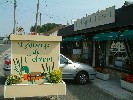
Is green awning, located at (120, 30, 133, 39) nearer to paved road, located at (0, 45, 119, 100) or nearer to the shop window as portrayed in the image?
the shop window

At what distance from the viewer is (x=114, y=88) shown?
41.3 feet

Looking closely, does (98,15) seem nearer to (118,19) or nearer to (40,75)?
(118,19)

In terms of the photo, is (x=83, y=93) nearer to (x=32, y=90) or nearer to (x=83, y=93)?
(x=83, y=93)

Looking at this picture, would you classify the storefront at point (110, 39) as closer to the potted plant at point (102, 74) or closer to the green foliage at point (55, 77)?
the potted plant at point (102, 74)

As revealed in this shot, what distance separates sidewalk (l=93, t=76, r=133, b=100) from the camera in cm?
1085

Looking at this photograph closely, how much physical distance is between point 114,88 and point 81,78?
1880 millimetres

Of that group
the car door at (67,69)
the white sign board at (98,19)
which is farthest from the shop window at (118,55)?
the car door at (67,69)

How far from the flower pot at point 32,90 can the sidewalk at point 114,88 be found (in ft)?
10.2

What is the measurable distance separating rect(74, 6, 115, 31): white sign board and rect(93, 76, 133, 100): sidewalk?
3804 mm

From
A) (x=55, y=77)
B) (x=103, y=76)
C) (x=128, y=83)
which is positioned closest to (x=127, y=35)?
(x=128, y=83)

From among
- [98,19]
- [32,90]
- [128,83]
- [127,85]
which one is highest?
[98,19]

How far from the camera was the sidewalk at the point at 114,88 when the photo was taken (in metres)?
10.9

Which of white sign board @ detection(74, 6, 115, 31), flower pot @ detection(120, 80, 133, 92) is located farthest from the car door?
white sign board @ detection(74, 6, 115, 31)

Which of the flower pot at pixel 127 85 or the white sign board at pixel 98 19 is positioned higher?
the white sign board at pixel 98 19
